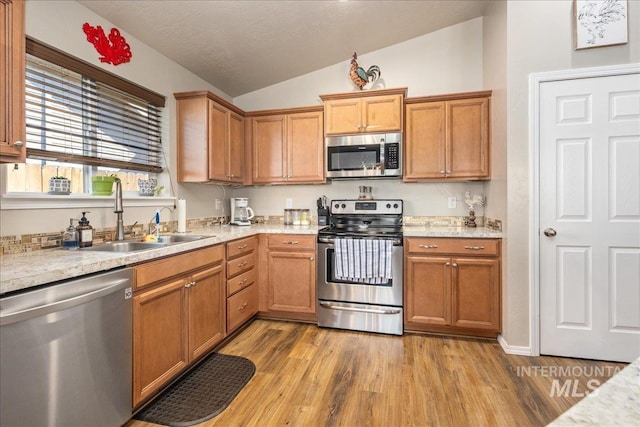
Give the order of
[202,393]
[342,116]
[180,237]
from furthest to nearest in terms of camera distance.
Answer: [342,116], [180,237], [202,393]

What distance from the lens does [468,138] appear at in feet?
10.1

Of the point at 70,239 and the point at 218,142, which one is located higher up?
the point at 218,142

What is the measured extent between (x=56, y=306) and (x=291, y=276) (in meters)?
2.00

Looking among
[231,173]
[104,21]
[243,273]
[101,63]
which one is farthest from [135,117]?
[243,273]

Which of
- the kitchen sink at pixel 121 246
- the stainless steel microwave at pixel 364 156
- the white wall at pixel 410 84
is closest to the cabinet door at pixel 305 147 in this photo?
the stainless steel microwave at pixel 364 156

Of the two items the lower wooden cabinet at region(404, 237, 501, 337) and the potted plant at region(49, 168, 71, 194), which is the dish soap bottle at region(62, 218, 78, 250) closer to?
the potted plant at region(49, 168, 71, 194)

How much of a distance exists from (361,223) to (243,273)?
1.35m

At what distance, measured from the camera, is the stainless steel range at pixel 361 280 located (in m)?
2.86

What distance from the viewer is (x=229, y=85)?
3.70 m

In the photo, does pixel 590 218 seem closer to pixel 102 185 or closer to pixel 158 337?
pixel 158 337

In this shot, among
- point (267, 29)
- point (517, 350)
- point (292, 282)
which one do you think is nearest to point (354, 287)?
point (292, 282)

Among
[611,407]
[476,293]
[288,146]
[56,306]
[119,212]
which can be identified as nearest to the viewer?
[611,407]

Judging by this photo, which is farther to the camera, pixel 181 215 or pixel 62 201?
pixel 181 215

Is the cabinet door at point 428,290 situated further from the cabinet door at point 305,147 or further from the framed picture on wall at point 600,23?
the framed picture on wall at point 600,23
